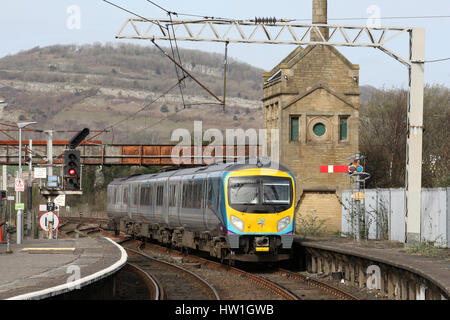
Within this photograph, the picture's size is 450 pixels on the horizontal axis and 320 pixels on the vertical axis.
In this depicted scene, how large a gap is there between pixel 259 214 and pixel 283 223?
2.73ft

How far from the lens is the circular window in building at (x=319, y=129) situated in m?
44.5

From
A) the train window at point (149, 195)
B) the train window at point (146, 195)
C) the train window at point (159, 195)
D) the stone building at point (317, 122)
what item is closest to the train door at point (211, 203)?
the train window at point (159, 195)

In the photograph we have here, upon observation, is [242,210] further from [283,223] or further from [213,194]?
[213,194]

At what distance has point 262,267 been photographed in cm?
2814

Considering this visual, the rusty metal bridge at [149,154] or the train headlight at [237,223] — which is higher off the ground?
the rusty metal bridge at [149,154]

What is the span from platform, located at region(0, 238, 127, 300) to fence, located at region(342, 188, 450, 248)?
10.3 meters

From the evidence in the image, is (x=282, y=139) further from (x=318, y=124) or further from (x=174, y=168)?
(x=174, y=168)

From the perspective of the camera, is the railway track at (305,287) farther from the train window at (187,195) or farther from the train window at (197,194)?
the train window at (187,195)

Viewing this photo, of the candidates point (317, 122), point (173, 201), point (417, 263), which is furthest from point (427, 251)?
point (317, 122)

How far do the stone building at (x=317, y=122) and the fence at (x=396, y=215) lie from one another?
448 cm

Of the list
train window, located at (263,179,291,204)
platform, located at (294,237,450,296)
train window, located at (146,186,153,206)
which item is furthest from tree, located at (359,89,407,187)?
train window, located at (263,179,291,204)

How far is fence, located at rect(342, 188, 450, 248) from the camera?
86.4 feet
